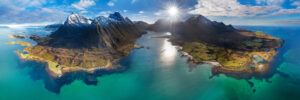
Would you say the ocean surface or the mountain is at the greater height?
the mountain

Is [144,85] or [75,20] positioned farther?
[75,20]

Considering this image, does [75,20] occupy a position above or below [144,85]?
above

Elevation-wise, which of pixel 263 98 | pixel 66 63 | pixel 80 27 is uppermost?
pixel 80 27

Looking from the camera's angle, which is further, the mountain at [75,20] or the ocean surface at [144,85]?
the mountain at [75,20]

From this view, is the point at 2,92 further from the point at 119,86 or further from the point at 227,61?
the point at 227,61

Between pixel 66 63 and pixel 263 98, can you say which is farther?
pixel 66 63

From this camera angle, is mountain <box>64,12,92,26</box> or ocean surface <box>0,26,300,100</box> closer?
ocean surface <box>0,26,300,100</box>

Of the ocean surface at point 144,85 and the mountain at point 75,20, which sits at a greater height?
the mountain at point 75,20

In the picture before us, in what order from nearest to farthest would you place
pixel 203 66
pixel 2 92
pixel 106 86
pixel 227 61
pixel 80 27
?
pixel 2 92 → pixel 106 86 → pixel 203 66 → pixel 227 61 → pixel 80 27

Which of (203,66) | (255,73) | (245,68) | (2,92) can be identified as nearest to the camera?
(2,92)

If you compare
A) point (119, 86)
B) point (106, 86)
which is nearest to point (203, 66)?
point (119, 86)

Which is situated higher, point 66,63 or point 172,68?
point 66,63
